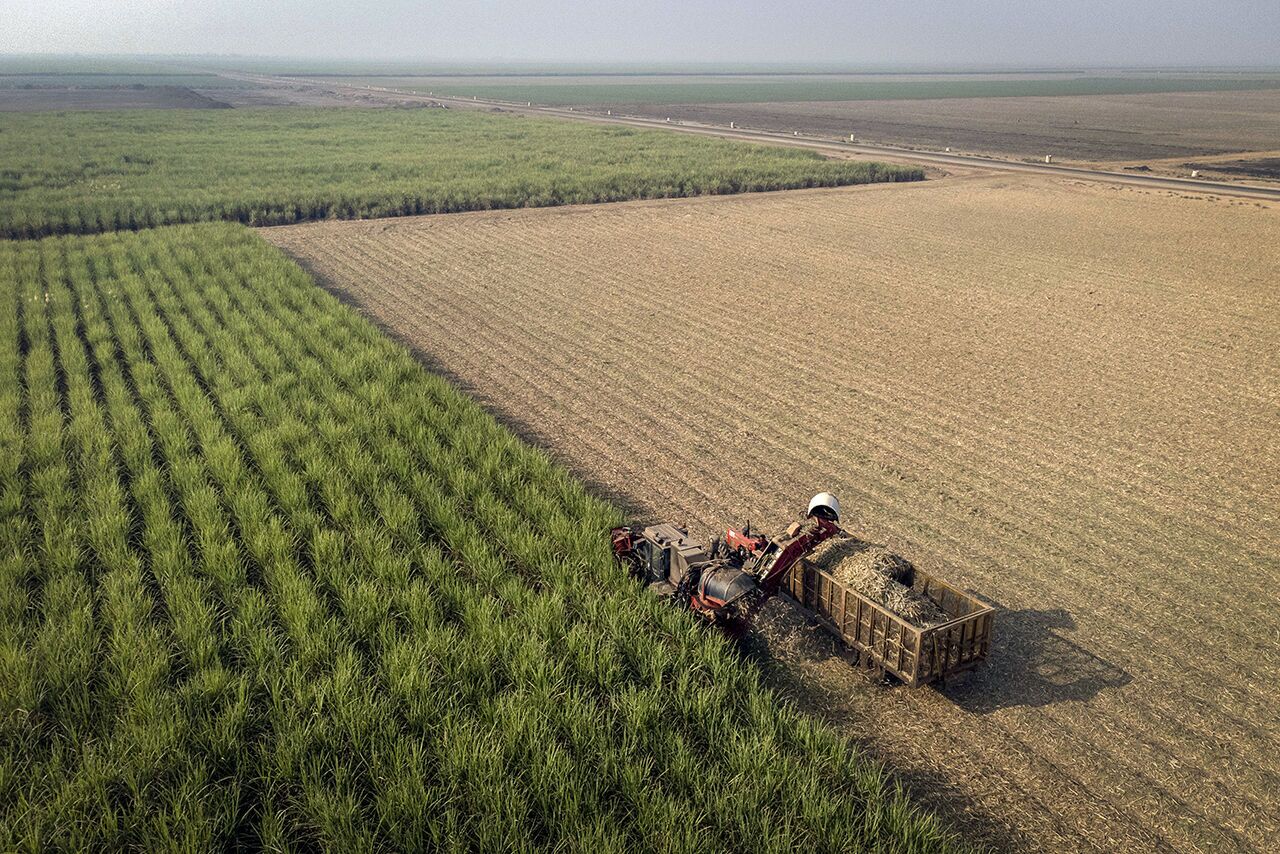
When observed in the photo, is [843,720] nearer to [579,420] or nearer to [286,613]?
[286,613]

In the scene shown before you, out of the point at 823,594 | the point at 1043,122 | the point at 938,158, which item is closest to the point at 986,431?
the point at 823,594

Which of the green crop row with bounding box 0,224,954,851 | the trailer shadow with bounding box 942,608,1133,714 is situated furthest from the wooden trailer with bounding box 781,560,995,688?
the green crop row with bounding box 0,224,954,851

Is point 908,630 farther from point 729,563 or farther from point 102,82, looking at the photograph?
point 102,82

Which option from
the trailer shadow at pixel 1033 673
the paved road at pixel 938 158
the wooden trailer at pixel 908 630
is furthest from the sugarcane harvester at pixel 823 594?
the paved road at pixel 938 158

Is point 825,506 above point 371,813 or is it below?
above

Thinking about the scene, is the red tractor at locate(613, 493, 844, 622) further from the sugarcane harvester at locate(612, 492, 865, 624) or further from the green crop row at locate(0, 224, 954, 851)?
the green crop row at locate(0, 224, 954, 851)

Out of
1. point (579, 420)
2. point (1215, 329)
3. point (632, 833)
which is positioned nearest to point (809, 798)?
point (632, 833)
